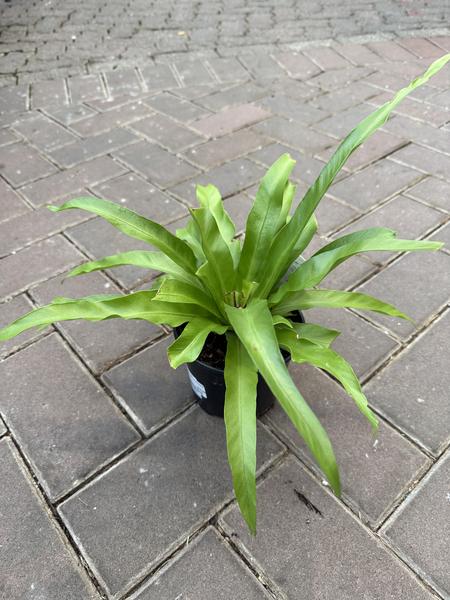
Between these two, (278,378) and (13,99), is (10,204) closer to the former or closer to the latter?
(13,99)

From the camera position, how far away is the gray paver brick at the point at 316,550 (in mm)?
1298

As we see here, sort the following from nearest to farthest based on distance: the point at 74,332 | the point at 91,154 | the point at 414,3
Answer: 1. the point at 74,332
2. the point at 91,154
3. the point at 414,3

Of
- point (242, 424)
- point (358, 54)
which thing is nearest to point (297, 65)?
point (358, 54)

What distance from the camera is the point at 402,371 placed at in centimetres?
178

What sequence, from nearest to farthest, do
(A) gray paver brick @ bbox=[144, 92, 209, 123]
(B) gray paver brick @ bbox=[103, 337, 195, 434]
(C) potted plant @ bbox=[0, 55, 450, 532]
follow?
1. (C) potted plant @ bbox=[0, 55, 450, 532]
2. (B) gray paver brick @ bbox=[103, 337, 195, 434]
3. (A) gray paver brick @ bbox=[144, 92, 209, 123]

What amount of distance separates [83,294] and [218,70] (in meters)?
2.44

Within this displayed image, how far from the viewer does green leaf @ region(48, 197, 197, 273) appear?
1.42m

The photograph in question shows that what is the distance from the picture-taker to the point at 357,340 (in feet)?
6.19

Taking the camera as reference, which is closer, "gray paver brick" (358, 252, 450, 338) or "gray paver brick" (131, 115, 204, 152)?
"gray paver brick" (358, 252, 450, 338)

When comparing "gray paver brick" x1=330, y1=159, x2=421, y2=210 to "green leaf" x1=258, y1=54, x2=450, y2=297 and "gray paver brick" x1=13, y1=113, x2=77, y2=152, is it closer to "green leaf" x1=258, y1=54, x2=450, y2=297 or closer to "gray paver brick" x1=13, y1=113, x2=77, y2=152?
"green leaf" x1=258, y1=54, x2=450, y2=297

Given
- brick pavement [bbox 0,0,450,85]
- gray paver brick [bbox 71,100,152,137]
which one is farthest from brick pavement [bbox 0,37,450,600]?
brick pavement [bbox 0,0,450,85]

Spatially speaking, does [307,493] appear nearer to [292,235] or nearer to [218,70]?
[292,235]

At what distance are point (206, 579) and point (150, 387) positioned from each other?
25.3 inches

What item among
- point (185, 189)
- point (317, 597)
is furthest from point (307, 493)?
point (185, 189)
